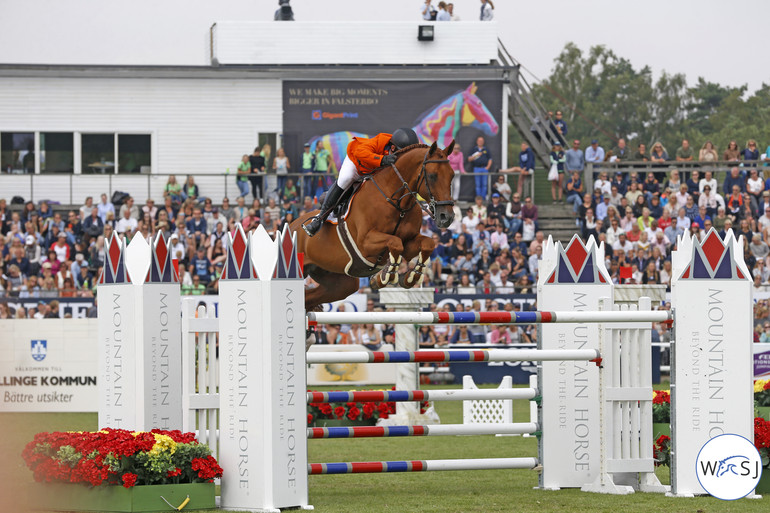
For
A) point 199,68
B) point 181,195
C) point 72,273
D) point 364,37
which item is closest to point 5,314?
point 72,273

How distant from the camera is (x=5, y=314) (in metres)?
20.4

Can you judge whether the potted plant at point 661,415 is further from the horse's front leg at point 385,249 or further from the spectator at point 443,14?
the spectator at point 443,14

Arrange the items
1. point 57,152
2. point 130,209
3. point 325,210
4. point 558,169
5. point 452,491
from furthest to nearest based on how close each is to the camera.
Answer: point 57,152, point 558,169, point 130,209, point 325,210, point 452,491

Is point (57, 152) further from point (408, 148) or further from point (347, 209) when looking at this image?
point (408, 148)

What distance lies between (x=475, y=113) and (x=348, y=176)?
1966cm

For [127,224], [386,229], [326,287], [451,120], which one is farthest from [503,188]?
[386,229]

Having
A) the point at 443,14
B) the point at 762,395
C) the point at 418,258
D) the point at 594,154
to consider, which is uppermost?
the point at 443,14

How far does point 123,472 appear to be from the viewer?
7699mm

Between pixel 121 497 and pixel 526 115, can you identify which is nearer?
pixel 121 497

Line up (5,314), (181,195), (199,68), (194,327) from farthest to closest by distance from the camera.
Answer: (199,68), (181,195), (5,314), (194,327)

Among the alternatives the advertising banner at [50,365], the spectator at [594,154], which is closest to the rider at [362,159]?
the advertising banner at [50,365]

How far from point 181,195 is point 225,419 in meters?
19.9

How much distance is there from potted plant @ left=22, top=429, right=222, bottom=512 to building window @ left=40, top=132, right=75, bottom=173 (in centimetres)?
2242

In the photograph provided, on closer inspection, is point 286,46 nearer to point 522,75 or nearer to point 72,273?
point 522,75
